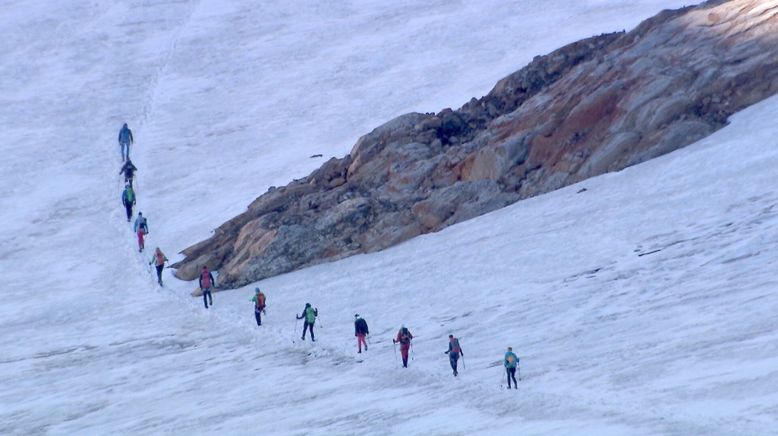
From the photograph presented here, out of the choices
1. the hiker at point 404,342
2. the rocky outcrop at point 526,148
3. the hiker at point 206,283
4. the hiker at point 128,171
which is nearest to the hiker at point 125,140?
the hiker at point 128,171

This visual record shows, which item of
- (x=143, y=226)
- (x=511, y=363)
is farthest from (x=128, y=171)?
(x=511, y=363)

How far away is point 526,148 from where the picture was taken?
1517 inches

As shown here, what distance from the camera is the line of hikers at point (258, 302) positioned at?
26000mm

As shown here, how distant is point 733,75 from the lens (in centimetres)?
3741

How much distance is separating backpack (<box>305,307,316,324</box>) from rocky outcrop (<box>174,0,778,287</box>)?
6648 mm

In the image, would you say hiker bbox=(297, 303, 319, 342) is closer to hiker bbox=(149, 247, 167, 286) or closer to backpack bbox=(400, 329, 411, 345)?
backpack bbox=(400, 329, 411, 345)

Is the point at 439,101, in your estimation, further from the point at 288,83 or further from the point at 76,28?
the point at 76,28

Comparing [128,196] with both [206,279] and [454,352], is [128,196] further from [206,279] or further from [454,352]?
Result: [454,352]

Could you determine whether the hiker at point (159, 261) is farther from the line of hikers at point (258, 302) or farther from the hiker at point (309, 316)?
the hiker at point (309, 316)

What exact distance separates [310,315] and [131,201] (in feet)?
52.0

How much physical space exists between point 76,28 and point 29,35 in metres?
2.25

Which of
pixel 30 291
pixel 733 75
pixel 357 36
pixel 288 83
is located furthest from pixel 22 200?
pixel 733 75

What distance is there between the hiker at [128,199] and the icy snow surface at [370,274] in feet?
2.00

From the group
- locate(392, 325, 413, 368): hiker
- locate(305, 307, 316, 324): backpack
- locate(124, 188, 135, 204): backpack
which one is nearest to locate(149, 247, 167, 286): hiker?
locate(124, 188, 135, 204): backpack
